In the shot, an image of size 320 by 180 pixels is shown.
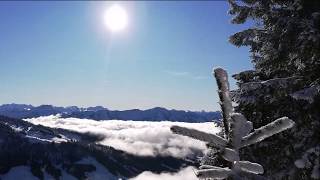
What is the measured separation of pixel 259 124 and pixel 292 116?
122cm

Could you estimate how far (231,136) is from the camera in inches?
154

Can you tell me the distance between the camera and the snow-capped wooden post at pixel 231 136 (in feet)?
12.8

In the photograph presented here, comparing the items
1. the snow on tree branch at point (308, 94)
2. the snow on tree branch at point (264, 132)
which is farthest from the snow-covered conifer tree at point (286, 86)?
the snow on tree branch at point (264, 132)

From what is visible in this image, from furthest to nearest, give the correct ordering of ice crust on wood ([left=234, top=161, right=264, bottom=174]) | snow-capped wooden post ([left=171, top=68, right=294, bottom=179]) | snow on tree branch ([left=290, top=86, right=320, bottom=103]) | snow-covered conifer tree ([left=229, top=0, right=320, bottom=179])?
snow-covered conifer tree ([left=229, top=0, right=320, bottom=179])
snow on tree branch ([left=290, top=86, right=320, bottom=103])
ice crust on wood ([left=234, top=161, right=264, bottom=174])
snow-capped wooden post ([left=171, top=68, right=294, bottom=179])

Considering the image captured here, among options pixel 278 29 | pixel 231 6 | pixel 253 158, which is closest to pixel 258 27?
pixel 231 6

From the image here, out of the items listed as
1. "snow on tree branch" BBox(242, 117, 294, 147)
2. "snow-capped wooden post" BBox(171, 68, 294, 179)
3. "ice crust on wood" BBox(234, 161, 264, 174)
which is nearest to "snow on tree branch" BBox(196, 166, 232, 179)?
"snow-capped wooden post" BBox(171, 68, 294, 179)

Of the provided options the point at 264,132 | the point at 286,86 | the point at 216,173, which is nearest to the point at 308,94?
the point at 286,86

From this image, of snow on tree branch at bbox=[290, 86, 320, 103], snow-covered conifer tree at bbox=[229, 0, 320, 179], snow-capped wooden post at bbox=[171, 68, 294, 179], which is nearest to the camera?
Result: snow-capped wooden post at bbox=[171, 68, 294, 179]

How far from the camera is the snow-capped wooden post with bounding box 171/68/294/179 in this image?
389 centimetres

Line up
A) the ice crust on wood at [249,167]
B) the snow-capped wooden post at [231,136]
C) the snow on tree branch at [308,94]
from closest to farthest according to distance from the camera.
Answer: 1. the snow-capped wooden post at [231,136]
2. the ice crust on wood at [249,167]
3. the snow on tree branch at [308,94]

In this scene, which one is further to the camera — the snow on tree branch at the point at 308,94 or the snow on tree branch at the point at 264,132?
the snow on tree branch at the point at 308,94

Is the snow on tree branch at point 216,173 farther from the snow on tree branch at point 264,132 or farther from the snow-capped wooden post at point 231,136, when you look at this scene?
the snow on tree branch at point 264,132


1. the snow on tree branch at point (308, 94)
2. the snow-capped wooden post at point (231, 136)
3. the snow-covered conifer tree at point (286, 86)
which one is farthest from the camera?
the snow-covered conifer tree at point (286, 86)

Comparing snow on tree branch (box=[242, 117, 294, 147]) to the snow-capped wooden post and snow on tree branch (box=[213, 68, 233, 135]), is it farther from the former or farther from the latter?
snow on tree branch (box=[213, 68, 233, 135])
